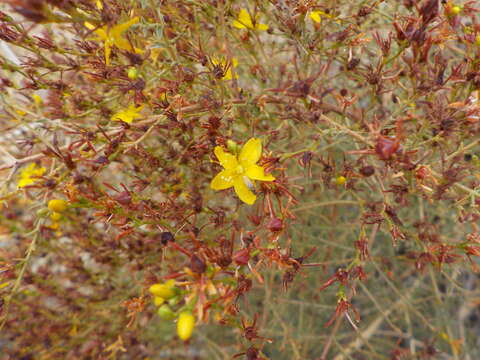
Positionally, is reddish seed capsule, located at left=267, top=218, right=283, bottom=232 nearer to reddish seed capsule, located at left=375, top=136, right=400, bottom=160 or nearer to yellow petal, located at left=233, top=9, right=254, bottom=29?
reddish seed capsule, located at left=375, top=136, right=400, bottom=160

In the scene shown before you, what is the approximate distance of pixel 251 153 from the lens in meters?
1.34

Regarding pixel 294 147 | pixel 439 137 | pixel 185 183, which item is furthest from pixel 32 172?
pixel 439 137

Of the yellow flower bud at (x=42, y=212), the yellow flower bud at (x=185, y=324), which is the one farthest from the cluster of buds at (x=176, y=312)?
the yellow flower bud at (x=42, y=212)

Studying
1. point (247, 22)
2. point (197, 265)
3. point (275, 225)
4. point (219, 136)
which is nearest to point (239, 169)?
point (219, 136)

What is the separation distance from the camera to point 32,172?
5.77 ft

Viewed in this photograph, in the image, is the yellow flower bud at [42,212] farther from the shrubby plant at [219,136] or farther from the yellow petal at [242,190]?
the yellow petal at [242,190]

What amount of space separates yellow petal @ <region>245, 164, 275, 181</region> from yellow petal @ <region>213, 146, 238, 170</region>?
3.0 inches

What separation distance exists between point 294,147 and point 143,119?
2.87ft

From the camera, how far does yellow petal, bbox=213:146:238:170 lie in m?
1.33

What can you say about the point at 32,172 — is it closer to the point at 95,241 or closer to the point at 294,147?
the point at 95,241

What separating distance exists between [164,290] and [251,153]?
562 millimetres

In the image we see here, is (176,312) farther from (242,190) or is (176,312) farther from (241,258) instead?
(242,190)

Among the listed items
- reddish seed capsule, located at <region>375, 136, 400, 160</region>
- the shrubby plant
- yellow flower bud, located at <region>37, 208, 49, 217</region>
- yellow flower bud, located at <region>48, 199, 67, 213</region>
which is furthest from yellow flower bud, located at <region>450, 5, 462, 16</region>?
yellow flower bud, located at <region>37, 208, 49, 217</region>

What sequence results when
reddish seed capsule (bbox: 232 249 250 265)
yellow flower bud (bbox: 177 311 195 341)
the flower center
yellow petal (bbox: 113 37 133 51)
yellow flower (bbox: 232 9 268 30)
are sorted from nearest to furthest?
yellow flower bud (bbox: 177 311 195 341) → reddish seed capsule (bbox: 232 249 250 265) → yellow petal (bbox: 113 37 133 51) → the flower center → yellow flower (bbox: 232 9 268 30)
